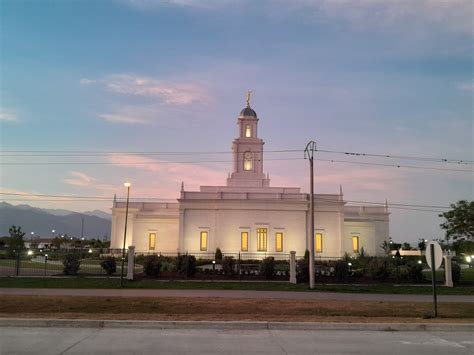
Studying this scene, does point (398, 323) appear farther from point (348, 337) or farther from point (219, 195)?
point (219, 195)

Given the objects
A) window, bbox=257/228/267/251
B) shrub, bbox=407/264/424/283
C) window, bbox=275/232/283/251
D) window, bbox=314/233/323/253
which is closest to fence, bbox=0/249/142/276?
window, bbox=257/228/267/251

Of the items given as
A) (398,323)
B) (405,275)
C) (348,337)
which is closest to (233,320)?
(348,337)

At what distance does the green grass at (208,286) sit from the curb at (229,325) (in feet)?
37.9

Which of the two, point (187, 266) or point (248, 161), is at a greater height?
point (248, 161)

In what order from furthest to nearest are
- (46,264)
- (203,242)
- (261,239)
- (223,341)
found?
(203,242)
(261,239)
(46,264)
(223,341)

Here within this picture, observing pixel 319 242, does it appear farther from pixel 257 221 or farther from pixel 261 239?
pixel 257 221

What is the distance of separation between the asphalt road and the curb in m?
0.33

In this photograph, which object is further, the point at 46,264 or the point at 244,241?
the point at 244,241

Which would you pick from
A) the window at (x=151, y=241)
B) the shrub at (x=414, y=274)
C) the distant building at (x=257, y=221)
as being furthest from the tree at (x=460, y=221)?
the window at (x=151, y=241)

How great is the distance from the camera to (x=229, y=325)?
12109 mm

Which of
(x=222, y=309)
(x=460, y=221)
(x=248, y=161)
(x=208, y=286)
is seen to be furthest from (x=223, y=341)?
(x=248, y=161)

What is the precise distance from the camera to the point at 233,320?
1256cm

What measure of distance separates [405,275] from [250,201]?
77.5 feet

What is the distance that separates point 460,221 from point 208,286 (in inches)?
922
